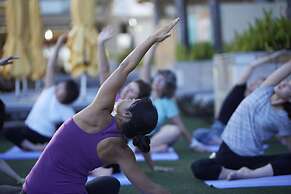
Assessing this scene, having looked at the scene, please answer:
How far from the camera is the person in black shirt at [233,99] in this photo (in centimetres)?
705

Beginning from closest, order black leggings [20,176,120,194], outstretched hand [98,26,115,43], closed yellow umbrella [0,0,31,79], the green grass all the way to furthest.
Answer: black leggings [20,176,120,194] < outstretched hand [98,26,115,43] < the green grass < closed yellow umbrella [0,0,31,79]

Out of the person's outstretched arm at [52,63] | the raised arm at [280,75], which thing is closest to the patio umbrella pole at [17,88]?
the person's outstretched arm at [52,63]

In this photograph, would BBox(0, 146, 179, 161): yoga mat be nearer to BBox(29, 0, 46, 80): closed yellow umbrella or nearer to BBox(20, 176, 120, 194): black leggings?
BBox(29, 0, 46, 80): closed yellow umbrella

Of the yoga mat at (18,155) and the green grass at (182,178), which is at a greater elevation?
the green grass at (182,178)

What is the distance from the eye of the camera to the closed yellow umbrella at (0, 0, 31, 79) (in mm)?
10695

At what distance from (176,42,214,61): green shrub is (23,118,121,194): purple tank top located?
11.3 metres

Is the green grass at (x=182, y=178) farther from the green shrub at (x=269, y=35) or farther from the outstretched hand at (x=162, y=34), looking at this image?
the outstretched hand at (x=162, y=34)

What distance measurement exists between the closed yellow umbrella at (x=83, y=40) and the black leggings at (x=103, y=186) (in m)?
6.13

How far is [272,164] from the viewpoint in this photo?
19.2 ft

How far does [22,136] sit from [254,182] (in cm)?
327

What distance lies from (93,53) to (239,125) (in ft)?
16.9

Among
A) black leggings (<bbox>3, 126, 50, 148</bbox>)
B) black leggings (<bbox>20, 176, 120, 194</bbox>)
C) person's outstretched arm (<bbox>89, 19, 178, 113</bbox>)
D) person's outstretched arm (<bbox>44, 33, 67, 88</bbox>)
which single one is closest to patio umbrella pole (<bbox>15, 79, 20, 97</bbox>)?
black leggings (<bbox>3, 126, 50, 148</bbox>)

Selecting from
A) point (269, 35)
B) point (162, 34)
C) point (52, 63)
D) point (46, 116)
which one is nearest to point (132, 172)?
point (162, 34)

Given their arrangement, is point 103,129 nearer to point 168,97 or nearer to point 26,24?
point 168,97
